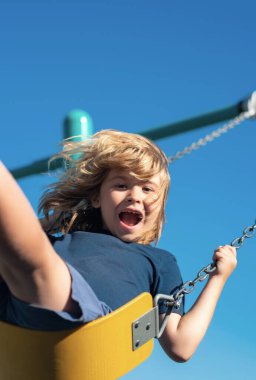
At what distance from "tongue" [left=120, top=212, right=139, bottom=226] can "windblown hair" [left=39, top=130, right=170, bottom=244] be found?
0.06 metres

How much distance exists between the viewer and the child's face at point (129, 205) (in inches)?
87.4

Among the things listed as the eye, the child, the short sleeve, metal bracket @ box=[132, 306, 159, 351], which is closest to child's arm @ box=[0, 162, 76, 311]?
the child

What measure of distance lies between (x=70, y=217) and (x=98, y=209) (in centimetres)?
10

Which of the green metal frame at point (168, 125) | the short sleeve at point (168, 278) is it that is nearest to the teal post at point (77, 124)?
the green metal frame at point (168, 125)

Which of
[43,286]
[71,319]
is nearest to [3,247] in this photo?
[43,286]

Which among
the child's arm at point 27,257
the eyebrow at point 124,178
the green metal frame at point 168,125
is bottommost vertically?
the child's arm at point 27,257

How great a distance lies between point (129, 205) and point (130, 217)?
0.05 meters

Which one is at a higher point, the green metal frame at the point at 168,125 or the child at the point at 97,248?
the green metal frame at the point at 168,125

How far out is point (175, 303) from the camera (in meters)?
1.98

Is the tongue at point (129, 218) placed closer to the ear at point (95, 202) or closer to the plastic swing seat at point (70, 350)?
the ear at point (95, 202)

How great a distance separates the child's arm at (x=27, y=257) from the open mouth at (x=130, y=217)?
588mm

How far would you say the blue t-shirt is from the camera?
6.40 ft

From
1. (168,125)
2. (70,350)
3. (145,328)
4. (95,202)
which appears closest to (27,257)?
(70,350)

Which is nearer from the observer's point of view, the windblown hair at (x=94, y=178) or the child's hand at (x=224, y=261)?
the child's hand at (x=224, y=261)
